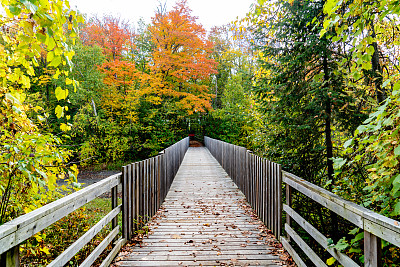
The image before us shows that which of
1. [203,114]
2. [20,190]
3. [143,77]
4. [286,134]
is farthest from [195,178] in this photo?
[203,114]

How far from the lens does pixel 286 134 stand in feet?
21.4

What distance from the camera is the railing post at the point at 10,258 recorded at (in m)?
1.51

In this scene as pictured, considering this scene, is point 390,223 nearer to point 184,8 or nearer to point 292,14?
point 292,14

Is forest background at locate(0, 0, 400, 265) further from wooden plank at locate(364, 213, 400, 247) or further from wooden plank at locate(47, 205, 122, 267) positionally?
wooden plank at locate(47, 205, 122, 267)

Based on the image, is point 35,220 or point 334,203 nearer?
point 35,220

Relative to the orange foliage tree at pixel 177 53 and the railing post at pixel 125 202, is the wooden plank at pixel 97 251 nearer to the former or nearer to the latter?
the railing post at pixel 125 202

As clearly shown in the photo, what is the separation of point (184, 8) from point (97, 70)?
10762 mm

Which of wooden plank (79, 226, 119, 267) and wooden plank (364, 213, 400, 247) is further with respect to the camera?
wooden plank (79, 226, 119, 267)

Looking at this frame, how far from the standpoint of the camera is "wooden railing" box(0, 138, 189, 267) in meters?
1.58

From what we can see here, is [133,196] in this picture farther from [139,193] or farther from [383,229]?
[383,229]

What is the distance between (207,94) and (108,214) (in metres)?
24.5

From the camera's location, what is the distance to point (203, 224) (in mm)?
4863

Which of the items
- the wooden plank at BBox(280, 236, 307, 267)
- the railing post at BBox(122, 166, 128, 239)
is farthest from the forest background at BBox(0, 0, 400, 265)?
the railing post at BBox(122, 166, 128, 239)

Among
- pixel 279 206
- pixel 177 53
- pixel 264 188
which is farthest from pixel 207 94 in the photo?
pixel 279 206
